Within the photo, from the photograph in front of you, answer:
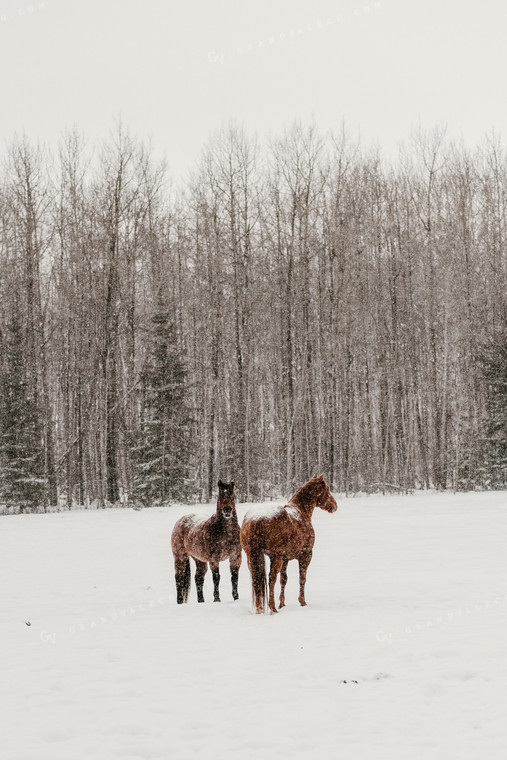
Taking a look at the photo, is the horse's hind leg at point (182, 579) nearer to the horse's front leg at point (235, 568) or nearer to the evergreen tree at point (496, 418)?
the horse's front leg at point (235, 568)

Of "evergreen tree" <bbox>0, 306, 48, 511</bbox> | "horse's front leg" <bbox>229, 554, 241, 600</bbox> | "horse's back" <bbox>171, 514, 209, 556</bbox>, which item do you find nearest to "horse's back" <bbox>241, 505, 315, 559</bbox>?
"horse's front leg" <bbox>229, 554, 241, 600</bbox>

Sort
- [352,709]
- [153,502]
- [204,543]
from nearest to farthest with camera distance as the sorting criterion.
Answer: [352,709]
[204,543]
[153,502]

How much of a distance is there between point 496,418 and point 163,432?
1203 centimetres

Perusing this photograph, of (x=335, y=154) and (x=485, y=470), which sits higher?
(x=335, y=154)

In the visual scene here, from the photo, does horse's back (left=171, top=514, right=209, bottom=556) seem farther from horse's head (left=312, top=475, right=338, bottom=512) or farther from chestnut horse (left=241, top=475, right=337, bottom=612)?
horse's head (left=312, top=475, right=338, bottom=512)

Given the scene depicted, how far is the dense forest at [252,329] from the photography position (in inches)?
992

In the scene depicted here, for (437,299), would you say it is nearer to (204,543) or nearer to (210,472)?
(210,472)

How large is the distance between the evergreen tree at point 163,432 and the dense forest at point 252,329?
8cm

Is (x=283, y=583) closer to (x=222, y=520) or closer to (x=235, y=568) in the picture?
(x=235, y=568)

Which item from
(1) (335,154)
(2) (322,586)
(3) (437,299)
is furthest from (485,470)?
(2) (322,586)

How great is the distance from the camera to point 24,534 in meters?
17.1

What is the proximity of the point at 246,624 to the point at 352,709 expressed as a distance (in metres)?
2.81

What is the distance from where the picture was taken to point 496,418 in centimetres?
2555

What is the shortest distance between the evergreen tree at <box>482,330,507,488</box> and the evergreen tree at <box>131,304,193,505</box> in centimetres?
1105
